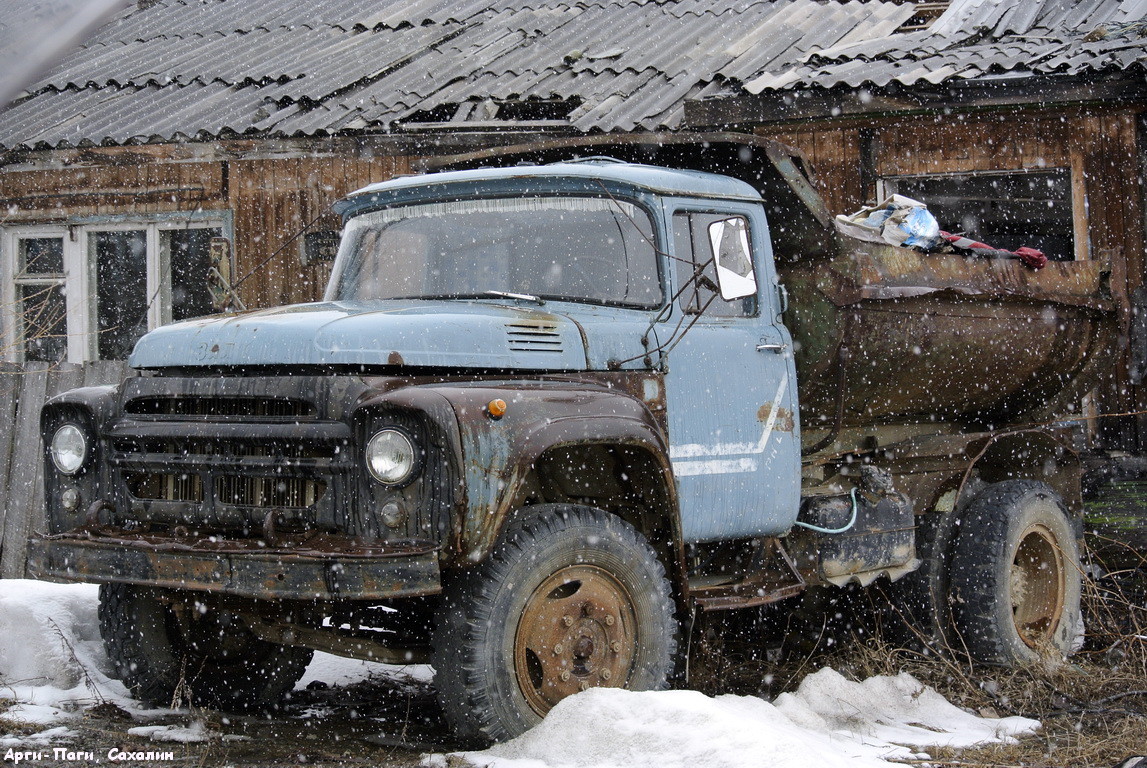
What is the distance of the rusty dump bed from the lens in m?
6.00

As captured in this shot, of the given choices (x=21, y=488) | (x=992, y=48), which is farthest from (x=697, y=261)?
(x=21, y=488)

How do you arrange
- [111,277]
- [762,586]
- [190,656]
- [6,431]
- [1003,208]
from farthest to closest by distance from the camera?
[1003,208] → [111,277] → [6,431] → [762,586] → [190,656]

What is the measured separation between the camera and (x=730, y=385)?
5523 mm

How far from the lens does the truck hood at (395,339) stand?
15.0ft

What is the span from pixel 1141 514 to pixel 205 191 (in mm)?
8128

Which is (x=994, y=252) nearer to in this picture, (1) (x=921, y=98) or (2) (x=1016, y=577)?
(2) (x=1016, y=577)

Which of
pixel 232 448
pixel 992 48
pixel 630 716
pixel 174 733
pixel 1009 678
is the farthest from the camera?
pixel 992 48

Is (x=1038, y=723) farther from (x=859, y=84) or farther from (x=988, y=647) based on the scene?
(x=859, y=84)

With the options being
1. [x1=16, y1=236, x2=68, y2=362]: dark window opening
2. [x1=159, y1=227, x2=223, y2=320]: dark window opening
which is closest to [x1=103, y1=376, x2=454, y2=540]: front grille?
[x1=159, y1=227, x2=223, y2=320]: dark window opening

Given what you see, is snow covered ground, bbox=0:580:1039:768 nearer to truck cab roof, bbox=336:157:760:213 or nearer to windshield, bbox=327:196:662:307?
windshield, bbox=327:196:662:307

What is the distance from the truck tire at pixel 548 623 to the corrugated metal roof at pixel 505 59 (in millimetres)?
5404

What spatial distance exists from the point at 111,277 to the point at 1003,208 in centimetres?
855

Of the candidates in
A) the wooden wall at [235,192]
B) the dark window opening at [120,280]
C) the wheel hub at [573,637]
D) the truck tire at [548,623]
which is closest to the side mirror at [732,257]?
the truck tire at [548,623]

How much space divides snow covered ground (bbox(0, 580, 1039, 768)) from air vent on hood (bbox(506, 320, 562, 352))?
1.26 metres
